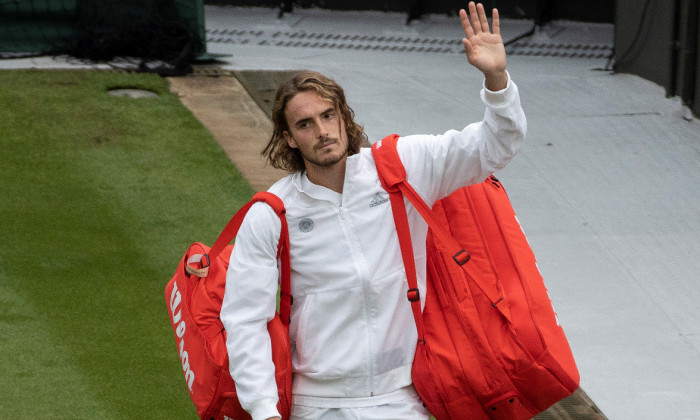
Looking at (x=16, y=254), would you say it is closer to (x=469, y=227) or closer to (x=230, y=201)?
(x=230, y=201)

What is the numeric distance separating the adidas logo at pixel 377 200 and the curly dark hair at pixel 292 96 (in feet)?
0.84

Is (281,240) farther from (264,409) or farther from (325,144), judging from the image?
(264,409)

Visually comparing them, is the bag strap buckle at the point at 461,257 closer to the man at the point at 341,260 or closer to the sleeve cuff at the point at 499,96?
the man at the point at 341,260

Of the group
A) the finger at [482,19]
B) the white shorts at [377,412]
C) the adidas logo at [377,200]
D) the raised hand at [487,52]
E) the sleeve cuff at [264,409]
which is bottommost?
the white shorts at [377,412]

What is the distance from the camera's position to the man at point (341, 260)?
134 inches

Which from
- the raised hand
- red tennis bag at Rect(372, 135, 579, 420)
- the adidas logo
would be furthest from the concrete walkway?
the raised hand

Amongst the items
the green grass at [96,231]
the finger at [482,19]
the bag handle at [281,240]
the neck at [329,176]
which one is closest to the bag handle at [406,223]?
the neck at [329,176]

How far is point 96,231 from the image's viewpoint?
684 cm

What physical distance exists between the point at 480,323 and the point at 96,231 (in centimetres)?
409

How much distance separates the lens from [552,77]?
1084 centimetres

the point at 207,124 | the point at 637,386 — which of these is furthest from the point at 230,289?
the point at 207,124

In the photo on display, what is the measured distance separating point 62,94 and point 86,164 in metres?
1.90

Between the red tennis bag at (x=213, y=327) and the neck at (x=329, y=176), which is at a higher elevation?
the neck at (x=329, y=176)

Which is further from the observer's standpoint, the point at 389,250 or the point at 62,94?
the point at 62,94
